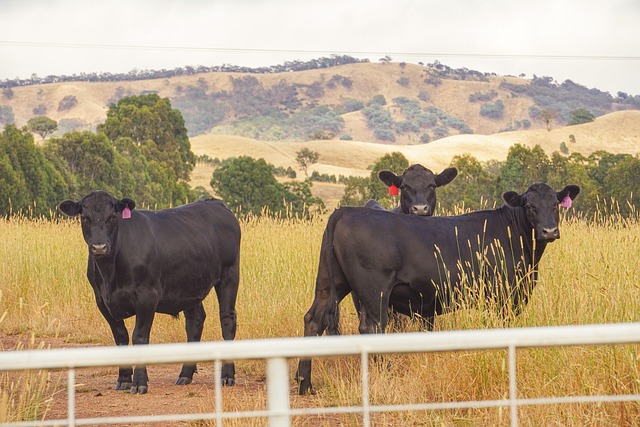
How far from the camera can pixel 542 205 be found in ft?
30.1

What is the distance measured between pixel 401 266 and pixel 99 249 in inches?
102

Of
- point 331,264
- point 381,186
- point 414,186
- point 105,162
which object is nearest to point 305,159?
point 381,186

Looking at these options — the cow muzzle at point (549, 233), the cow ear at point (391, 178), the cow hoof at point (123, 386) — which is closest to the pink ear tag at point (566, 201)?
the cow muzzle at point (549, 233)

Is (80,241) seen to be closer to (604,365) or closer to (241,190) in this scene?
(604,365)

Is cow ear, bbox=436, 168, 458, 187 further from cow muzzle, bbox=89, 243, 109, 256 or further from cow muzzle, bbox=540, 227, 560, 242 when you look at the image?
cow muzzle, bbox=89, 243, 109, 256

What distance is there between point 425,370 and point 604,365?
158 cm

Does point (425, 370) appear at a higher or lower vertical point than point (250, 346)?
lower

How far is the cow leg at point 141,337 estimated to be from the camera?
8602 mm

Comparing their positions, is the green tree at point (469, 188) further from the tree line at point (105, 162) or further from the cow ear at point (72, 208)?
the cow ear at point (72, 208)

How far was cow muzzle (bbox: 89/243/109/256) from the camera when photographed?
834 cm

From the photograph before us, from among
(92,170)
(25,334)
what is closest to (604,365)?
(25,334)

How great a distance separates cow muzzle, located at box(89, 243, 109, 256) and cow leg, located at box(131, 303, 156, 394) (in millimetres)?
676

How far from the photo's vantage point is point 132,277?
8797 mm

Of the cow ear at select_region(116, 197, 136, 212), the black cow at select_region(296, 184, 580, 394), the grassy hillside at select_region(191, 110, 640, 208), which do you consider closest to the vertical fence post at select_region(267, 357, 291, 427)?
the black cow at select_region(296, 184, 580, 394)
